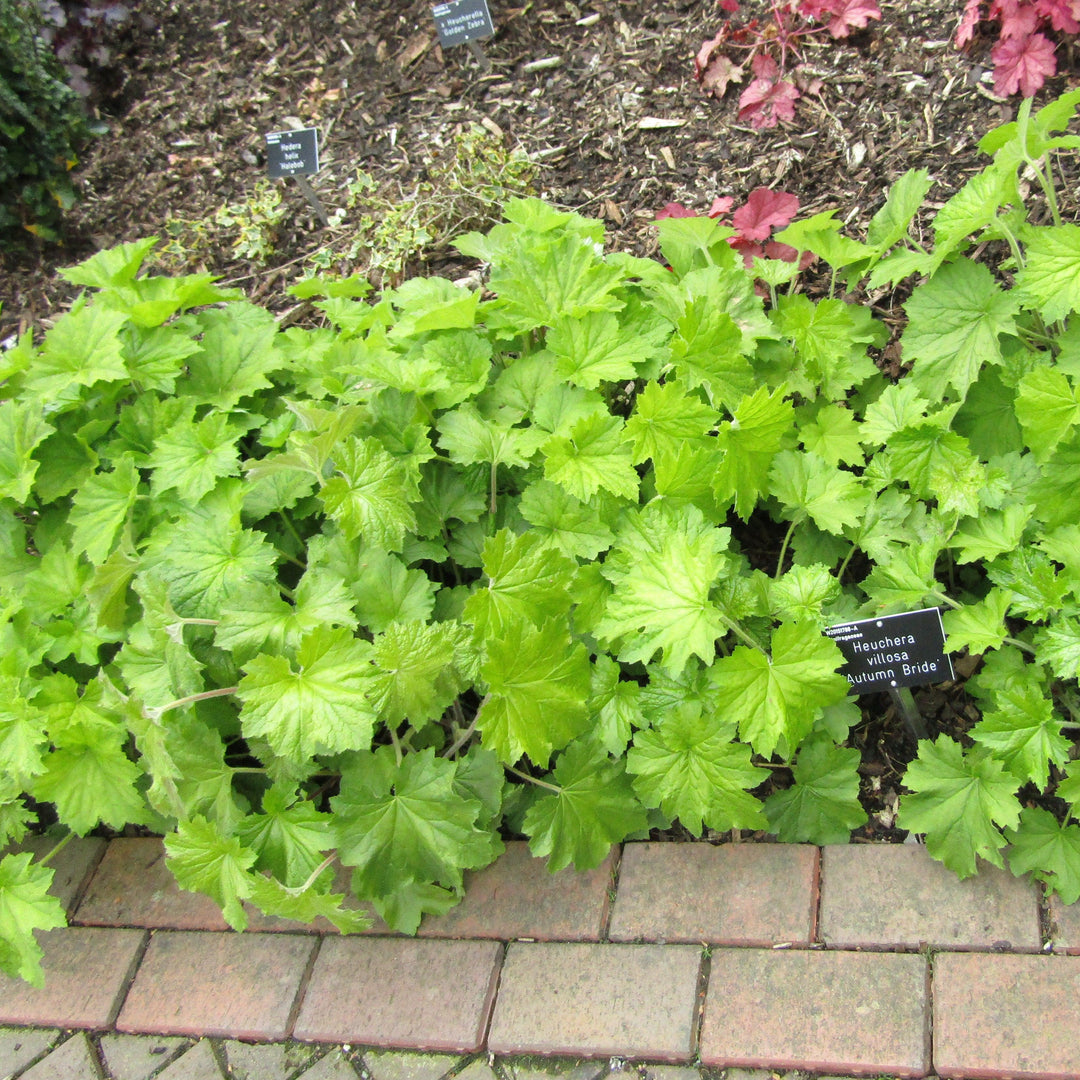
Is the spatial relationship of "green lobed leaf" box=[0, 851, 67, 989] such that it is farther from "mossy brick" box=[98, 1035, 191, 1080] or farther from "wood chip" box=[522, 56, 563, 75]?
"wood chip" box=[522, 56, 563, 75]

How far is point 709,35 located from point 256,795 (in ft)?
8.75

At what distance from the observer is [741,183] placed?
2889 mm

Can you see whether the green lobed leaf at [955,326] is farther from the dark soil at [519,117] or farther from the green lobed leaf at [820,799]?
the green lobed leaf at [820,799]

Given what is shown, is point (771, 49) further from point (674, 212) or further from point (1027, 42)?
point (674, 212)

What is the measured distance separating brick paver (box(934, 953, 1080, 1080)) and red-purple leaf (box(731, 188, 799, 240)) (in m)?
1.70

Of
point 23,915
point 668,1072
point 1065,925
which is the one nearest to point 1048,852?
point 1065,925

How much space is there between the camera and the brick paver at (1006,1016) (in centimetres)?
163

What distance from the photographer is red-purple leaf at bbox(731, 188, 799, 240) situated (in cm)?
250

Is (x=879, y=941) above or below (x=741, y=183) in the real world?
below

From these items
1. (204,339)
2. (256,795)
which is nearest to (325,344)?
(204,339)

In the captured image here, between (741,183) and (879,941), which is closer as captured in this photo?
(879,941)

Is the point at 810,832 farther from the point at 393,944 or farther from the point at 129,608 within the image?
the point at 129,608

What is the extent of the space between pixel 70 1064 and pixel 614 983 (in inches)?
44.6

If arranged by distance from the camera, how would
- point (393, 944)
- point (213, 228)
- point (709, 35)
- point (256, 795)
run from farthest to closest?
point (213, 228) < point (709, 35) < point (256, 795) < point (393, 944)
